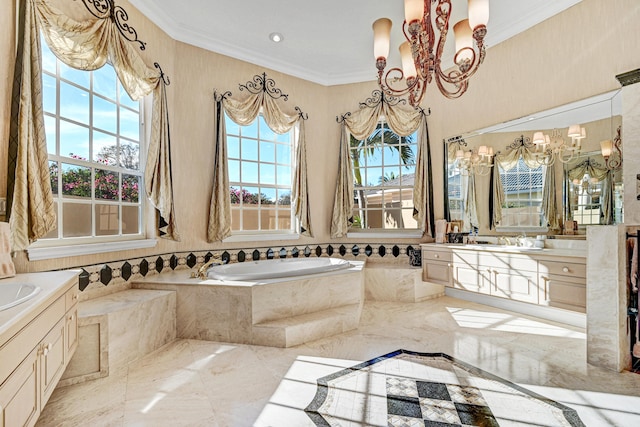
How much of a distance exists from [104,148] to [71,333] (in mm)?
1579

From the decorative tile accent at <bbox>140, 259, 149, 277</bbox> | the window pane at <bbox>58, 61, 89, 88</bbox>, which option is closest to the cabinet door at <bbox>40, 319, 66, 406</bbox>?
the decorative tile accent at <bbox>140, 259, 149, 277</bbox>

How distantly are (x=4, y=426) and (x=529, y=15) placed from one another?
14.6ft

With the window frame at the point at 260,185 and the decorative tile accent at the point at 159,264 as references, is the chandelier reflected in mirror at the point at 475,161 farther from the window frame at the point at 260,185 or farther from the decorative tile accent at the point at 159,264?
the decorative tile accent at the point at 159,264

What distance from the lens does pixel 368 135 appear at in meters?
4.27

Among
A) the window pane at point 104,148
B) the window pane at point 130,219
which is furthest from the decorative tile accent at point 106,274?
the window pane at point 104,148

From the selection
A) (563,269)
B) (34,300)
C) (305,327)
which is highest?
(34,300)

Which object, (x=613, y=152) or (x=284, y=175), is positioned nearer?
(x=613, y=152)

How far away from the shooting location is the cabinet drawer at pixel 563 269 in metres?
2.47

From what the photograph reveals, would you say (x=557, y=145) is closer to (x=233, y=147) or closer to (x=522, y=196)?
(x=522, y=196)

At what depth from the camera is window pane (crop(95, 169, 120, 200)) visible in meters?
2.65

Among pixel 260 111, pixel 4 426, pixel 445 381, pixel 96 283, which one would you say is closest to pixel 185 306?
pixel 96 283

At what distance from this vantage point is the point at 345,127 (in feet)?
14.4

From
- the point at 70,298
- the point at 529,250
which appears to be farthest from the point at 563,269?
the point at 70,298

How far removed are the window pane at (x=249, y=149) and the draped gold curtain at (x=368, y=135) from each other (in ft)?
3.71
